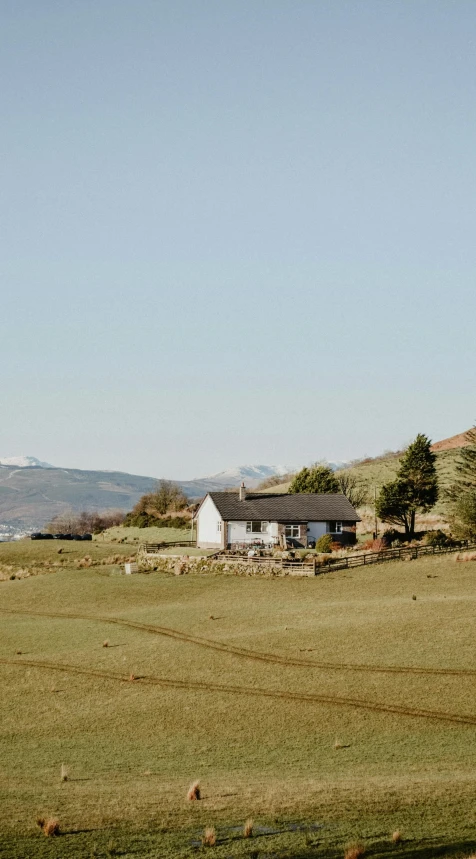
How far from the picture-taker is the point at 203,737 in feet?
97.8

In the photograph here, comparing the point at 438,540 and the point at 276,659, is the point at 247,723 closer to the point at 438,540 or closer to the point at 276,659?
the point at 276,659

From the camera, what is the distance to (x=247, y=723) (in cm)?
3102

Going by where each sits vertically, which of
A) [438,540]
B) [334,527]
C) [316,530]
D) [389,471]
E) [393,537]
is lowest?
[438,540]

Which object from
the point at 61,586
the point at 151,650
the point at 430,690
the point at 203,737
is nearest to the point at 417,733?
the point at 430,690

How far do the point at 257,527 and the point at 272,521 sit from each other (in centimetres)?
179

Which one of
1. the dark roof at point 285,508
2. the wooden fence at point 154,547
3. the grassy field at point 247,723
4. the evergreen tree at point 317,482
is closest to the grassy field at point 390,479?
the evergreen tree at point 317,482

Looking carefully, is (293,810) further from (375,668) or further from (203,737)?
(375,668)

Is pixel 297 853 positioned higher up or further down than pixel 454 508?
further down

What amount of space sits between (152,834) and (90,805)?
2888mm

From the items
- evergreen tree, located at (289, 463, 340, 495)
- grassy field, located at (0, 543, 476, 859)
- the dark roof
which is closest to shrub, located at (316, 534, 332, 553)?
the dark roof

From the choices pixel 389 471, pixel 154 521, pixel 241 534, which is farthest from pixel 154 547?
pixel 389 471

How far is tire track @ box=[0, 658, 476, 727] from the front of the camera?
3022 cm

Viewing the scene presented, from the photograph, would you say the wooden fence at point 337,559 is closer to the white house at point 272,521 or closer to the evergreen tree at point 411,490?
the white house at point 272,521

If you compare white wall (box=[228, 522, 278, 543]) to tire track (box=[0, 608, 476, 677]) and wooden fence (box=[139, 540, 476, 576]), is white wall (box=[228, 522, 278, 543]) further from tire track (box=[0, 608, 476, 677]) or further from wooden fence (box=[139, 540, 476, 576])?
tire track (box=[0, 608, 476, 677])
